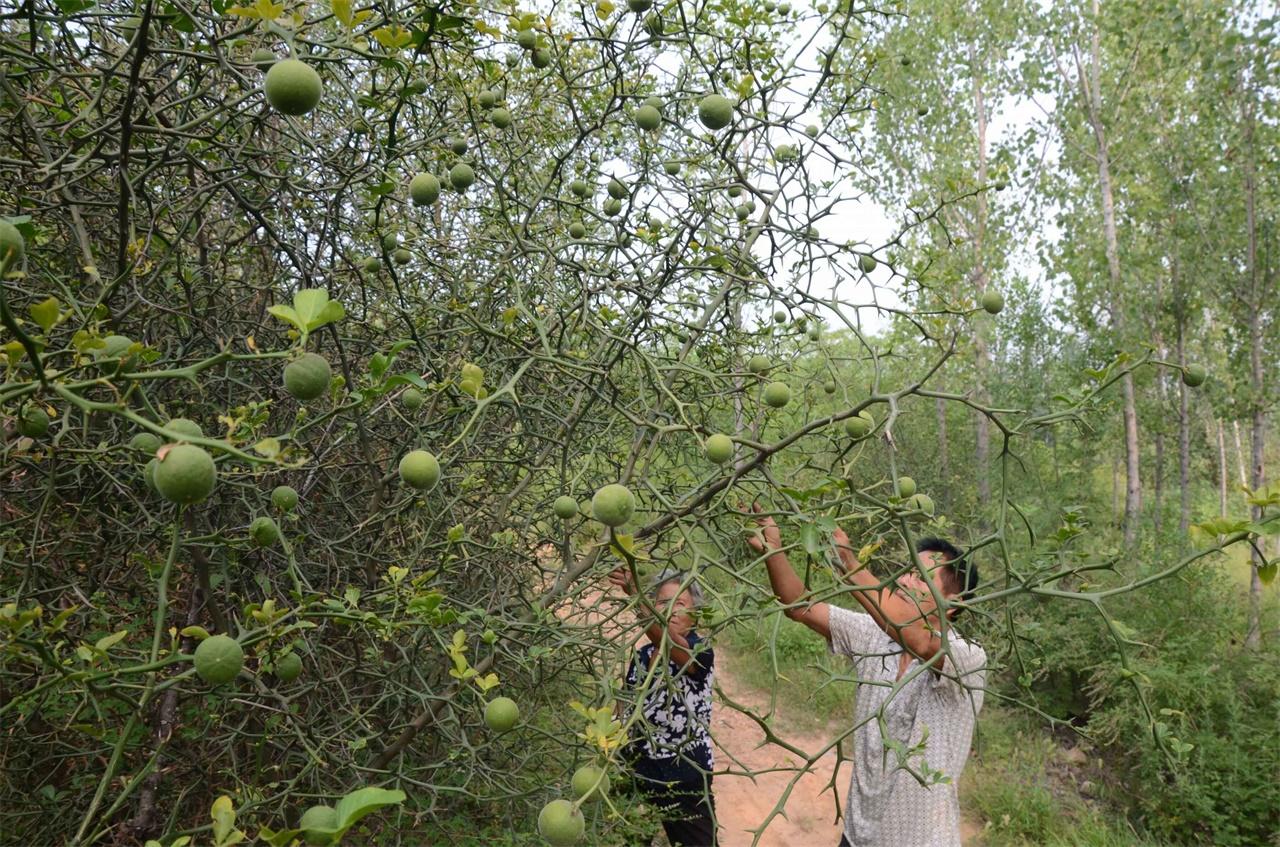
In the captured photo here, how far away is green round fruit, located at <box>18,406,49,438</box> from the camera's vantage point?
1201mm

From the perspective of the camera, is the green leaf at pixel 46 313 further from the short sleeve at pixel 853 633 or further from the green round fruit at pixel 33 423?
the short sleeve at pixel 853 633

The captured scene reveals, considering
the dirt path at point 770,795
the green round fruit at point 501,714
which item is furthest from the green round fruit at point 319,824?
the dirt path at point 770,795

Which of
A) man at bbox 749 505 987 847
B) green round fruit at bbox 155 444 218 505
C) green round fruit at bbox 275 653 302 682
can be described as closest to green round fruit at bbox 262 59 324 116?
green round fruit at bbox 155 444 218 505

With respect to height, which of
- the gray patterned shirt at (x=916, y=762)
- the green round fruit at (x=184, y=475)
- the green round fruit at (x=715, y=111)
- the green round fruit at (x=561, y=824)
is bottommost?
the gray patterned shirt at (x=916, y=762)

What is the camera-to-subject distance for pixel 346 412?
170 centimetres

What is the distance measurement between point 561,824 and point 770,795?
446 cm

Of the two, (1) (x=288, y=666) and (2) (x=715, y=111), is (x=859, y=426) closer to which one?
(2) (x=715, y=111)

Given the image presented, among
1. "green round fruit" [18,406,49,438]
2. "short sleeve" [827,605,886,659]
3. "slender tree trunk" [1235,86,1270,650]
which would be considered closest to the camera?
"green round fruit" [18,406,49,438]

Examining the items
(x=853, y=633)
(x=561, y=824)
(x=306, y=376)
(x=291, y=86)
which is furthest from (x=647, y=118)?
(x=853, y=633)

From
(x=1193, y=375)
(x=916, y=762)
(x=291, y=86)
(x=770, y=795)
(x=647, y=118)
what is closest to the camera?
(x=291, y=86)

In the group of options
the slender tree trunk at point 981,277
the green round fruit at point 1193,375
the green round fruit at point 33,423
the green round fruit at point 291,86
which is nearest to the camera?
the green round fruit at point 291,86

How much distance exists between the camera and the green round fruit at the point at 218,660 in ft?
3.46

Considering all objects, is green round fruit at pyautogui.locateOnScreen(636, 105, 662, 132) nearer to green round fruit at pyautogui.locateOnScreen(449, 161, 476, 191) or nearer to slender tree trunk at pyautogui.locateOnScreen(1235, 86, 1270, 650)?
green round fruit at pyautogui.locateOnScreen(449, 161, 476, 191)

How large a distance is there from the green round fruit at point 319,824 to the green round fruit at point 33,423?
80 centimetres
